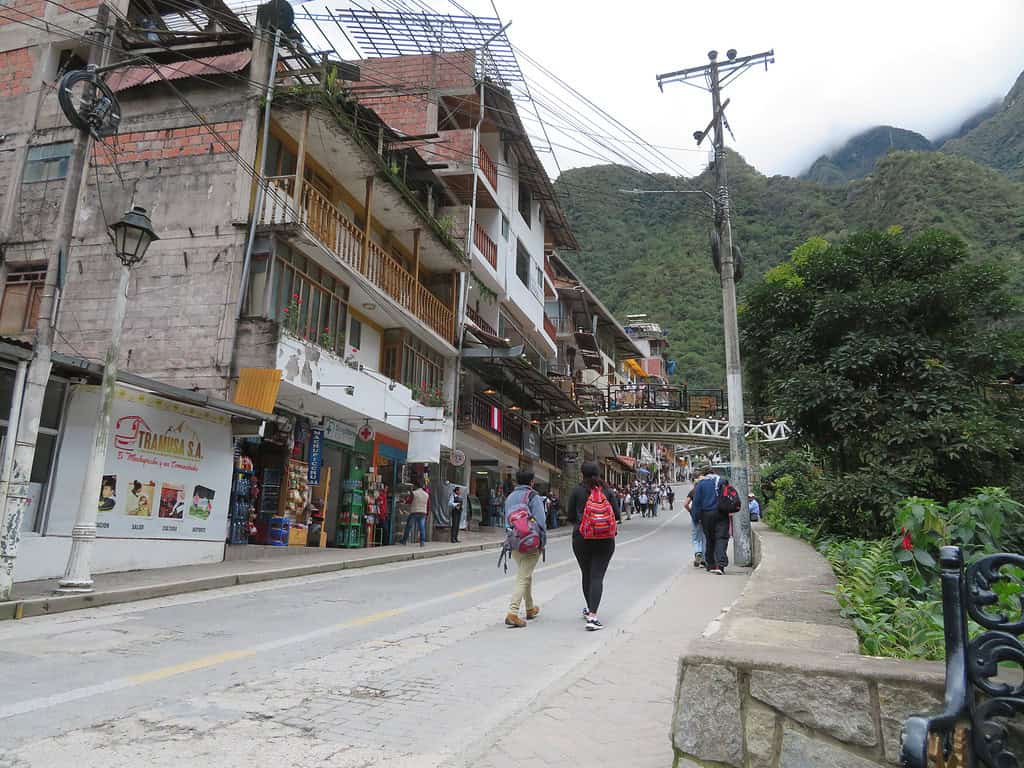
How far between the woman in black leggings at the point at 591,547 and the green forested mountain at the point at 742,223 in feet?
128

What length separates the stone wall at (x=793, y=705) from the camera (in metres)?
2.56

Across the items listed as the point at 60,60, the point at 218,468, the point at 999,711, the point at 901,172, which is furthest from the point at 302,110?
the point at 901,172

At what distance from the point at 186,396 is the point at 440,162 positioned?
53.6 ft

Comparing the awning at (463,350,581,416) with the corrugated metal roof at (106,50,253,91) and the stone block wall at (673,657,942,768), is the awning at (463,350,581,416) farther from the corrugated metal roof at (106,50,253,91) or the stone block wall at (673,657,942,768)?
the stone block wall at (673,657,942,768)

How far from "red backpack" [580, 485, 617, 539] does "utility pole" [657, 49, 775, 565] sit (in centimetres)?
649

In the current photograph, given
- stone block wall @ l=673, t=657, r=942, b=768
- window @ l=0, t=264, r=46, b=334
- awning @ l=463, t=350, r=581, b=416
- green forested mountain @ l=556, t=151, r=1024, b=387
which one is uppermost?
green forested mountain @ l=556, t=151, r=1024, b=387

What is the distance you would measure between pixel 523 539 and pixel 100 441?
5677mm

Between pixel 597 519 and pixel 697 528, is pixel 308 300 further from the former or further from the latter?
pixel 597 519

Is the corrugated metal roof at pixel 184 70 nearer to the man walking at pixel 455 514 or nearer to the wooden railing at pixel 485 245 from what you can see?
the wooden railing at pixel 485 245

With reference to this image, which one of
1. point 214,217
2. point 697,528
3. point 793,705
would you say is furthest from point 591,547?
point 214,217

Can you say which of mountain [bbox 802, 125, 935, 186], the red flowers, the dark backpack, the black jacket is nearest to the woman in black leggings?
the black jacket

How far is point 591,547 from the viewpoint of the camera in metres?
7.66

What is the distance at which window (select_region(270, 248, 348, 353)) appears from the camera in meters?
15.9

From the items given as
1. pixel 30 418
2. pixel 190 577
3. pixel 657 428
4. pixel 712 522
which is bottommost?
pixel 190 577
